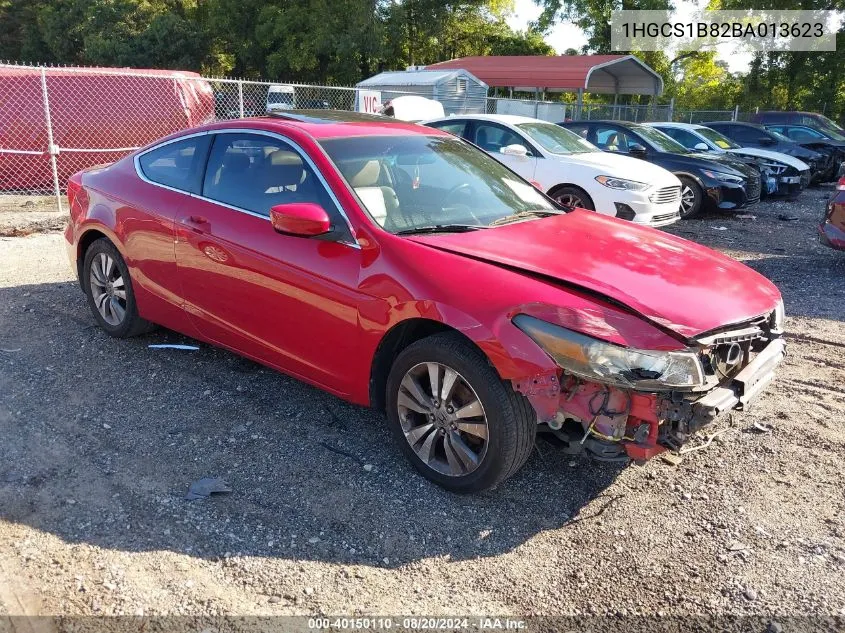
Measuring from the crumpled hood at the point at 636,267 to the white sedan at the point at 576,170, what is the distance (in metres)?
5.32

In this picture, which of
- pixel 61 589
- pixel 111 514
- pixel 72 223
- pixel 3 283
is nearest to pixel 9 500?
pixel 111 514

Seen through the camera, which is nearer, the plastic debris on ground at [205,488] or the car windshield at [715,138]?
the plastic debris on ground at [205,488]

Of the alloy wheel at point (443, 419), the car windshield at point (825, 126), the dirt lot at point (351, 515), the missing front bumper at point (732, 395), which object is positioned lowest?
the dirt lot at point (351, 515)

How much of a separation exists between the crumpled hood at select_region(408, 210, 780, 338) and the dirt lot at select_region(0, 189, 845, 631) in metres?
0.96

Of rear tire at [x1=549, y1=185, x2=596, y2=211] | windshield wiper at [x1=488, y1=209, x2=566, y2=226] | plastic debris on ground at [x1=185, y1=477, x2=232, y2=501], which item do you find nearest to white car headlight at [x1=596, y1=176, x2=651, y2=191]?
rear tire at [x1=549, y1=185, x2=596, y2=211]

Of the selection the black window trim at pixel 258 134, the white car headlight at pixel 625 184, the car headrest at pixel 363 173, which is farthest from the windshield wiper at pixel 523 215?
the white car headlight at pixel 625 184

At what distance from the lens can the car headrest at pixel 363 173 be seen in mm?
3861

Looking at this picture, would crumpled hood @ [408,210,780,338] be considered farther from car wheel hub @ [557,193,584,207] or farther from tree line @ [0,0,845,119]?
tree line @ [0,0,845,119]

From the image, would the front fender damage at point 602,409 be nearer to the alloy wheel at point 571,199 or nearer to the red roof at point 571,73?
the alloy wheel at point 571,199

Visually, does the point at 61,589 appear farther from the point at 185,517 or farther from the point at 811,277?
the point at 811,277

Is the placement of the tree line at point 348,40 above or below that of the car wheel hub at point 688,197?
above

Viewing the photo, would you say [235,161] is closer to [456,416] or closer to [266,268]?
[266,268]

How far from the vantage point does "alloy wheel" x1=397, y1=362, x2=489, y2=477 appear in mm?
3258

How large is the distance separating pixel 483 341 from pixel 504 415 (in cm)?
34
